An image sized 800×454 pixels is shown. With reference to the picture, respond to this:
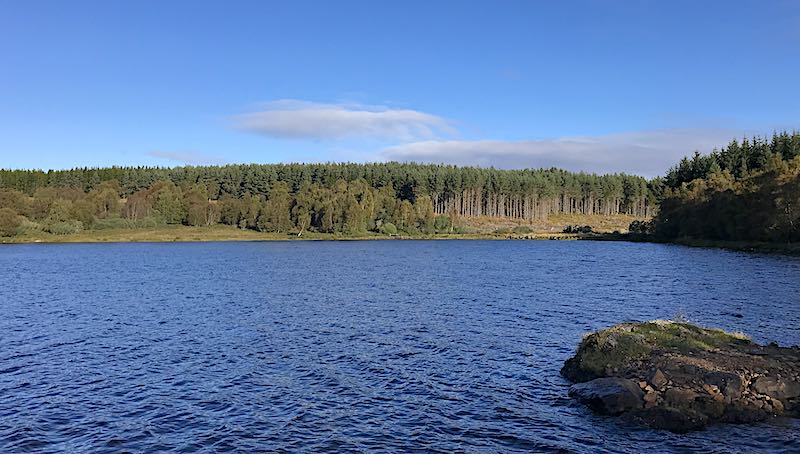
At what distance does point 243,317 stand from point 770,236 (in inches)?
5079

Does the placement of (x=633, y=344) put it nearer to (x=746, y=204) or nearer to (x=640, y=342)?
Result: (x=640, y=342)

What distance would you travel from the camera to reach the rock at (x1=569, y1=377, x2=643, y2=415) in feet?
87.5

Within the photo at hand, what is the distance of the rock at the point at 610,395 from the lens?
2667 cm

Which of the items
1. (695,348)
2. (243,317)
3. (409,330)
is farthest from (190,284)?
(695,348)

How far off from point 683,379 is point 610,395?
3628 mm

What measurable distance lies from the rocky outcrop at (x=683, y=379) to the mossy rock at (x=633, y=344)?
0.05 metres

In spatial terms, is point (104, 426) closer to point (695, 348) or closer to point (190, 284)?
point (695, 348)

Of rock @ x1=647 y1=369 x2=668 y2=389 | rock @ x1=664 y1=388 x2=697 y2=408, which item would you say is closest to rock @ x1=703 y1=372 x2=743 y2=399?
rock @ x1=664 y1=388 x2=697 y2=408

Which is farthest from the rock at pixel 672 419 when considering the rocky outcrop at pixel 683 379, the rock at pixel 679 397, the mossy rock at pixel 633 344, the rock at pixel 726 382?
the mossy rock at pixel 633 344

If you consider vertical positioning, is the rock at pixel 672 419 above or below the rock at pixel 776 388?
below

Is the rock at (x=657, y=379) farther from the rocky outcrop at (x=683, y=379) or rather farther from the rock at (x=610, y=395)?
the rock at (x=610, y=395)

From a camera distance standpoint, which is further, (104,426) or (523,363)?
(523,363)

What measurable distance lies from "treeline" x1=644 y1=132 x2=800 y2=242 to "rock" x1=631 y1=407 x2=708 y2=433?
114710 mm

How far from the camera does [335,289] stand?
74.4 metres
